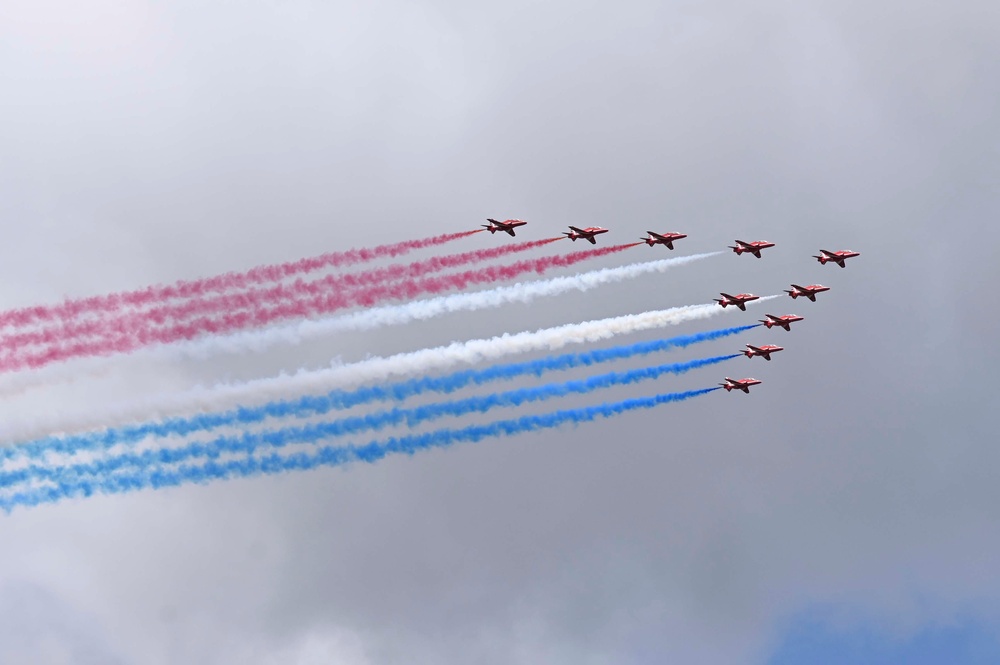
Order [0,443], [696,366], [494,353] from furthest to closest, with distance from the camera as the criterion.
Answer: [696,366]
[494,353]
[0,443]

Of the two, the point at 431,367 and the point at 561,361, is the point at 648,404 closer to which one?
the point at 561,361

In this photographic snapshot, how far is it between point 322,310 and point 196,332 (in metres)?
7.31

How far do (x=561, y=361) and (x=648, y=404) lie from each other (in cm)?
611

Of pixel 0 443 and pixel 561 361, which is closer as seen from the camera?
pixel 0 443

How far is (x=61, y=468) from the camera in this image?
93.7m

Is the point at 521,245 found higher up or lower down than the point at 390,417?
higher up

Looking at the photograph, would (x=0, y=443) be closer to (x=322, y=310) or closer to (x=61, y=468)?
(x=61, y=468)

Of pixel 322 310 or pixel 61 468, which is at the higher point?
pixel 322 310

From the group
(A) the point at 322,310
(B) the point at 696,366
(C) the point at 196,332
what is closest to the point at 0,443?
(C) the point at 196,332

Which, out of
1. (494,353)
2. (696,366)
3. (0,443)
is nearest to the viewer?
(0,443)

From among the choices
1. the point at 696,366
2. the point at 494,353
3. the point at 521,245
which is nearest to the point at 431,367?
the point at 494,353

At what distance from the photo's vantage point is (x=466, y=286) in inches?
4003

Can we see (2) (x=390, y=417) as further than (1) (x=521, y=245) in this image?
No

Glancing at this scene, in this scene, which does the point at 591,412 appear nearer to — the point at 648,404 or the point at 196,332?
the point at 648,404
